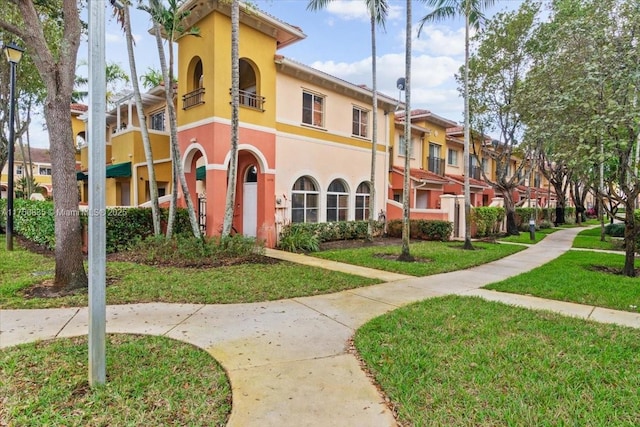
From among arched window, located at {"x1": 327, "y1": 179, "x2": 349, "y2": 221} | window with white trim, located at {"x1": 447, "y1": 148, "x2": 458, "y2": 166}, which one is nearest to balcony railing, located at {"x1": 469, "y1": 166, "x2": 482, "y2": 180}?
window with white trim, located at {"x1": 447, "y1": 148, "x2": 458, "y2": 166}

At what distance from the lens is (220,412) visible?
121 inches

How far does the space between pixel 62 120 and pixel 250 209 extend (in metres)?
8.65

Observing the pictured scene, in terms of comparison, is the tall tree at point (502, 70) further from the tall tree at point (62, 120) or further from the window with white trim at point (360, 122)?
the tall tree at point (62, 120)

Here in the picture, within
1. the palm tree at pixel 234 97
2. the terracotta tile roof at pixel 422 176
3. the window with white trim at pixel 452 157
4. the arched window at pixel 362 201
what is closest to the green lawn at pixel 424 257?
the palm tree at pixel 234 97

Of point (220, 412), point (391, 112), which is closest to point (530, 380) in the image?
point (220, 412)

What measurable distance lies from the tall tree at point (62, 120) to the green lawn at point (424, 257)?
6.98 m

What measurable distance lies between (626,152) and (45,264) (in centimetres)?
1494

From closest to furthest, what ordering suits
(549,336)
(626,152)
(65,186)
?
(549,336) → (65,186) → (626,152)

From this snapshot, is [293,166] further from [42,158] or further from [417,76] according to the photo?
[42,158]

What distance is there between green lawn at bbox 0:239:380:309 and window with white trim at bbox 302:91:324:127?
7926 mm

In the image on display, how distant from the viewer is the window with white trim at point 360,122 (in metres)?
17.9

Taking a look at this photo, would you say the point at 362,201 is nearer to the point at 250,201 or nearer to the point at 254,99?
the point at 250,201

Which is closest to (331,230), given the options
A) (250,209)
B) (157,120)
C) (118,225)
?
(250,209)

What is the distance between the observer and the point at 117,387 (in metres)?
3.36
